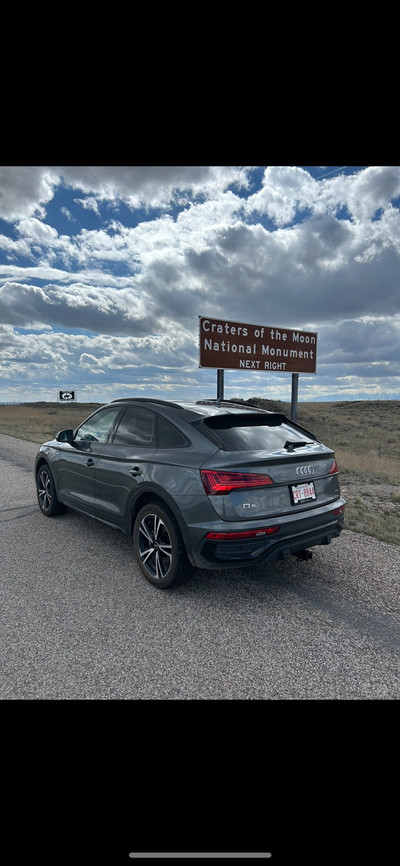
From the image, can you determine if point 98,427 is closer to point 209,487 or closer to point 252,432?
point 252,432

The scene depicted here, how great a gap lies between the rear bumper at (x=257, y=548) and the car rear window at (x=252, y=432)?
65 centimetres

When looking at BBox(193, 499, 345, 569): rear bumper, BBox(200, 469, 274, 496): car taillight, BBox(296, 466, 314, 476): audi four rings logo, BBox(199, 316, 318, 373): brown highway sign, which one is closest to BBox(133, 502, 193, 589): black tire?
BBox(193, 499, 345, 569): rear bumper

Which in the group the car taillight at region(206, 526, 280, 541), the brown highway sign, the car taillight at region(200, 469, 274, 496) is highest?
the brown highway sign

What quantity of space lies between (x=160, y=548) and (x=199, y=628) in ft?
2.62

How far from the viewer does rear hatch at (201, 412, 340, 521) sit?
9.91 ft

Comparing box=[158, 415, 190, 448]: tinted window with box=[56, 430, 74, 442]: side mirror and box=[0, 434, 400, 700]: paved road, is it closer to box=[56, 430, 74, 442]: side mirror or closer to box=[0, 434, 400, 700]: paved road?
box=[0, 434, 400, 700]: paved road

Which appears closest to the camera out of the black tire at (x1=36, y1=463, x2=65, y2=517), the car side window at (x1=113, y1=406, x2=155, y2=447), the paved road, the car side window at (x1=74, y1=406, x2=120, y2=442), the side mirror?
the paved road

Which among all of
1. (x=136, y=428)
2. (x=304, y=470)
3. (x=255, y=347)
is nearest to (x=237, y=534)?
(x=304, y=470)

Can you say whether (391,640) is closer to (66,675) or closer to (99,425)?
(66,675)

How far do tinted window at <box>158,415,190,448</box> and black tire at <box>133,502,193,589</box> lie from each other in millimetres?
532

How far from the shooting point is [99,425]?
4.80 metres
